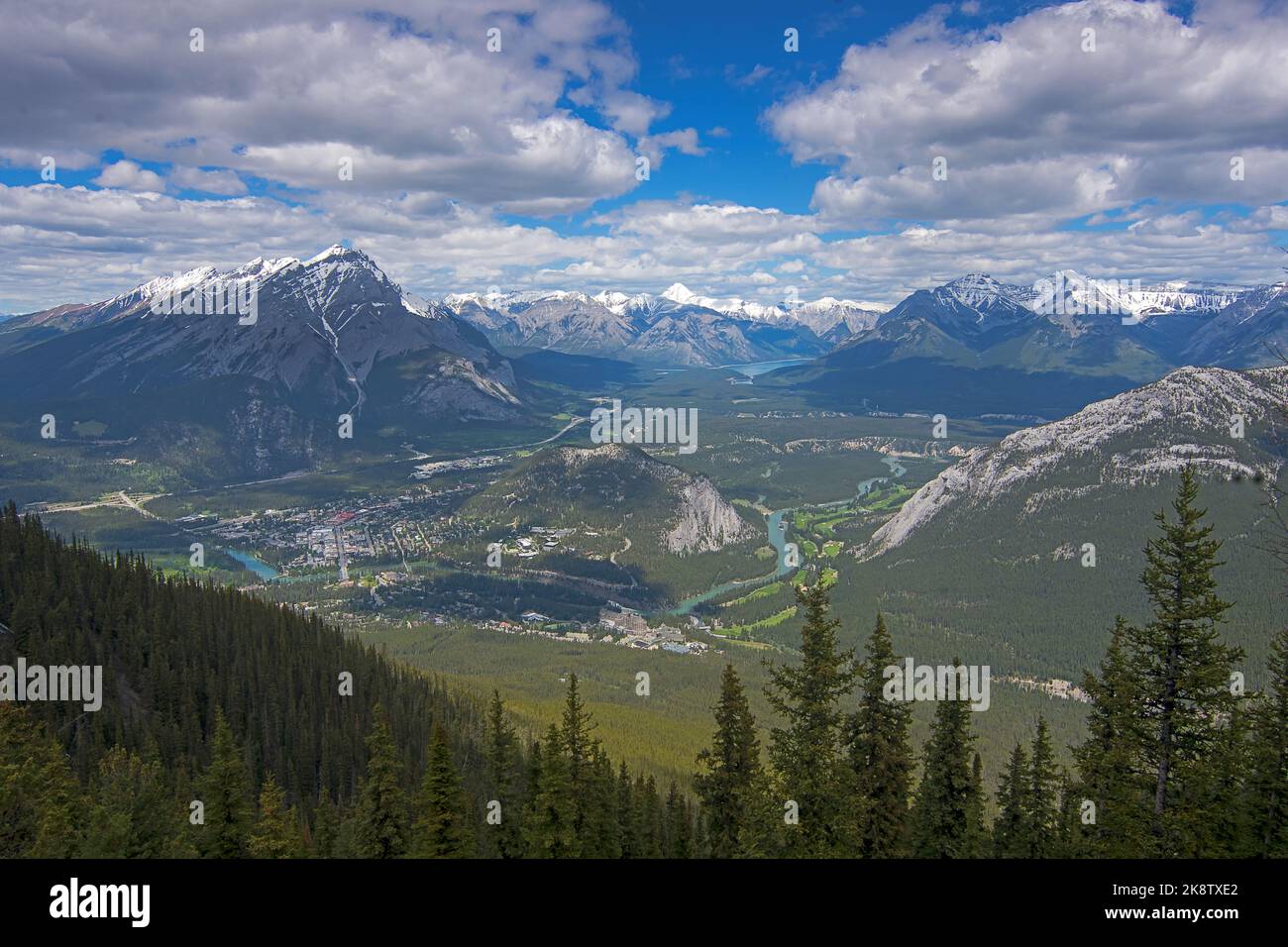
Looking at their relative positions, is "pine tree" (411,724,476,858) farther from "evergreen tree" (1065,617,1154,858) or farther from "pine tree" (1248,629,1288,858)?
"pine tree" (1248,629,1288,858)

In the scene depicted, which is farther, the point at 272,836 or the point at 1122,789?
the point at 272,836

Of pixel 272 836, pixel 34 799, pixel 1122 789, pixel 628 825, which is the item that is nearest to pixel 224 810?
pixel 272 836

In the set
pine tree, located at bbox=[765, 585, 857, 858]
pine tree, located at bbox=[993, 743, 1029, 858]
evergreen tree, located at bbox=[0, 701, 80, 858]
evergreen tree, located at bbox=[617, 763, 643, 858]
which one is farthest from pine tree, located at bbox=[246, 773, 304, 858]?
pine tree, located at bbox=[993, 743, 1029, 858]

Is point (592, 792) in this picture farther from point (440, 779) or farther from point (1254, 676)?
point (1254, 676)

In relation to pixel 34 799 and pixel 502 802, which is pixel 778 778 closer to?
pixel 502 802

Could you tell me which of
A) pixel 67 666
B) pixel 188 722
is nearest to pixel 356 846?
pixel 188 722

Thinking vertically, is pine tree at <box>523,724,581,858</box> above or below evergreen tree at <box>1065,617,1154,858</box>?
below

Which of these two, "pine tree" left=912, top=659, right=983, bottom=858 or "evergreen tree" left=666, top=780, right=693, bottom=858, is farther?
"evergreen tree" left=666, top=780, right=693, bottom=858
